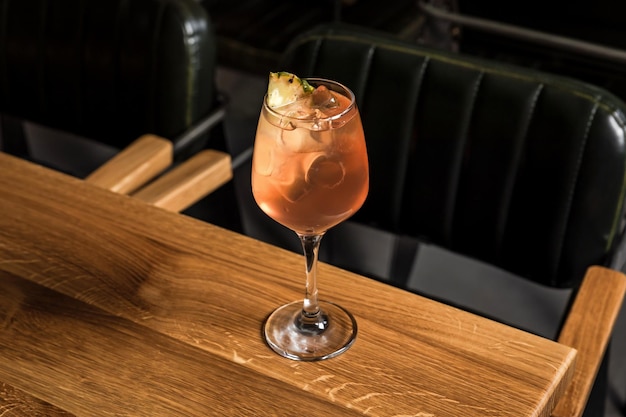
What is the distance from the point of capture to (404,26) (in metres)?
2.65

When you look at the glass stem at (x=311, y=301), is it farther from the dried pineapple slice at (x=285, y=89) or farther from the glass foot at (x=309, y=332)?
the dried pineapple slice at (x=285, y=89)

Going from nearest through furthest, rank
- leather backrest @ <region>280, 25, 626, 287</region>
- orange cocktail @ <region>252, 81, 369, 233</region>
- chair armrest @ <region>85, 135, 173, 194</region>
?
1. orange cocktail @ <region>252, 81, 369, 233</region>
2. leather backrest @ <region>280, 25, 626, 287</region>
3. chair armrest @ <region>85, 135, 173, 194</region>

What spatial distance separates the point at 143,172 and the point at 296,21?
1.39 meters

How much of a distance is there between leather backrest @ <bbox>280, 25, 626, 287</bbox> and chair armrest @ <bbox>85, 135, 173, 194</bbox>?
25 centimetres

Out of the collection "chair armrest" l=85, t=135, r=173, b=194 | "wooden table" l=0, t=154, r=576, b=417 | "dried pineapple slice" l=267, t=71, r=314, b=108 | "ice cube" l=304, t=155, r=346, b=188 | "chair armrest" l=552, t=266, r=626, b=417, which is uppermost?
Result: "dried pineapple slice" l=267, t=71, r=314, b=108

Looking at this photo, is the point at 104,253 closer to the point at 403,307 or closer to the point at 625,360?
the point at 403,307

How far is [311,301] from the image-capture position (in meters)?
0.77

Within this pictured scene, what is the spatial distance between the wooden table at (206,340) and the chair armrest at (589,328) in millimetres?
203

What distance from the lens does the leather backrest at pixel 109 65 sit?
1529 millimetres

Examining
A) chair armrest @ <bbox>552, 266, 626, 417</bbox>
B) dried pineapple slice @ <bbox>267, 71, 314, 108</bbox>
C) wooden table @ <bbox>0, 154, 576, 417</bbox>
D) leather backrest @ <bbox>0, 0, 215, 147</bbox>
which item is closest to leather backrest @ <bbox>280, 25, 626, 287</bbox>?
chair armrest @ <bbox>552, 266, 626, 417</bbox>

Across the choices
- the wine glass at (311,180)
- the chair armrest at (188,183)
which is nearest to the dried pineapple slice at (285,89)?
the wine glass at (311,180)

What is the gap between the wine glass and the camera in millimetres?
696

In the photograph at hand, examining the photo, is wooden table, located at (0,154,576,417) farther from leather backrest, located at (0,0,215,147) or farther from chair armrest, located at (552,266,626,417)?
leather backrest, located at (0,0,215,147)

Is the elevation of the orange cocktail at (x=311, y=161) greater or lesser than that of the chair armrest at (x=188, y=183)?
greater
